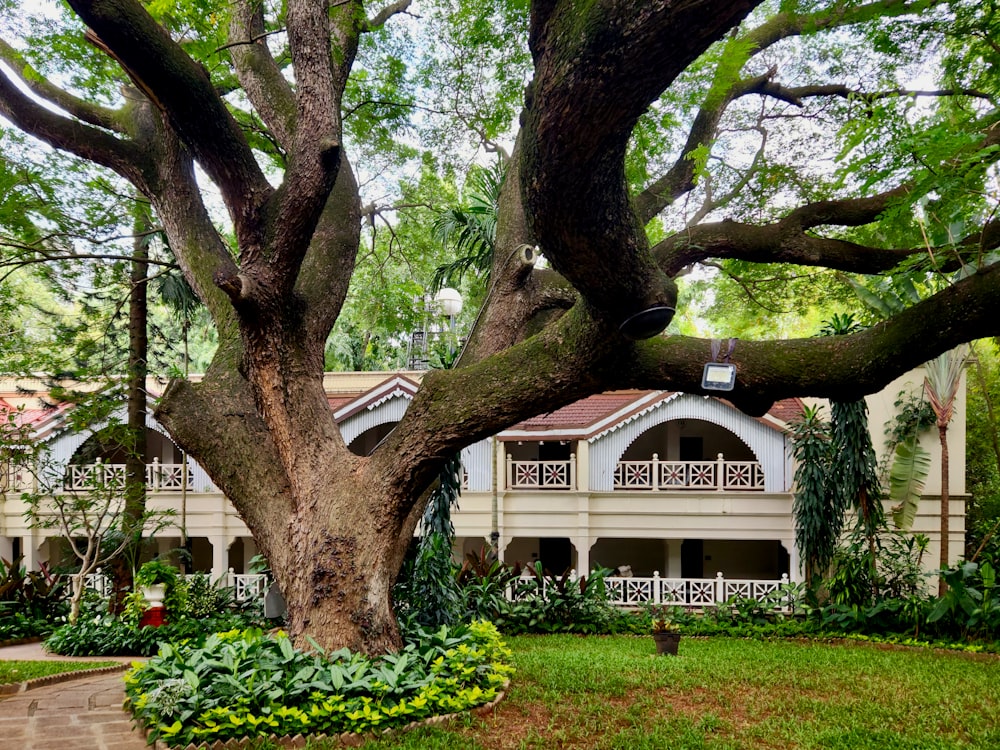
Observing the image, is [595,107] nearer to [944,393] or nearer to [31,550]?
[944,393]

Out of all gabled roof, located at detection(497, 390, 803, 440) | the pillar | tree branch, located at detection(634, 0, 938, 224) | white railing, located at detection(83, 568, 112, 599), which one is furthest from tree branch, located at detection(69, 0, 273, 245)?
the pillar

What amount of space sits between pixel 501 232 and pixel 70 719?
6190mm


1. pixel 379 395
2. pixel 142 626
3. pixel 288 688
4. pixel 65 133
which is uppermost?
pixel 65 133

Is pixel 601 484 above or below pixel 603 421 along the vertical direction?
below

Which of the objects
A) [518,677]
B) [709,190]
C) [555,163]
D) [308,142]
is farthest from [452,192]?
[555,163]

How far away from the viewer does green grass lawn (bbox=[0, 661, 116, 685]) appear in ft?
26.4

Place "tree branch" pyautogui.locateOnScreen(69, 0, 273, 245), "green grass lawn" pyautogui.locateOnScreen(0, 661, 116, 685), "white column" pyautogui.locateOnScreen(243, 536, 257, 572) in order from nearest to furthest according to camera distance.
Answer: "tree branch" pyautogui.locateOnScreen(69, 0, 273, 245) < "green grass lawn" pyautogui.locateOnScreen(0, 661, 116, 685) < "white column" pyautogui.locateOnScreen(243, 536, 257, 572)

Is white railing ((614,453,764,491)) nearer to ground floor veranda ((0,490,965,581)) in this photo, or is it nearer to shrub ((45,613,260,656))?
ground floor veranda ((0,490,965,581))

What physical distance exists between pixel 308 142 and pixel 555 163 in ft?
12.0

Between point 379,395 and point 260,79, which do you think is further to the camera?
point 379,395

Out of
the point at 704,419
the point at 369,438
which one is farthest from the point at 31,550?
the point at 704,419

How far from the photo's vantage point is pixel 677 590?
14172mm

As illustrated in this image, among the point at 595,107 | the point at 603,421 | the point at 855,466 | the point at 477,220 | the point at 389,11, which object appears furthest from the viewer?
the point at 603,421

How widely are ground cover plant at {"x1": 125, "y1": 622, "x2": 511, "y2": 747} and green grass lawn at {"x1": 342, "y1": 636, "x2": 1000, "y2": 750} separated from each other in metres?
0.32
